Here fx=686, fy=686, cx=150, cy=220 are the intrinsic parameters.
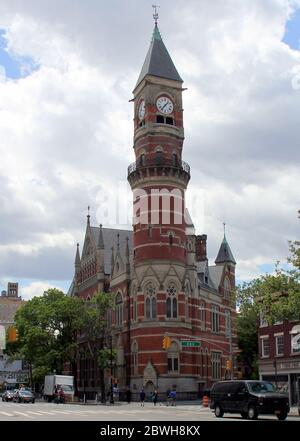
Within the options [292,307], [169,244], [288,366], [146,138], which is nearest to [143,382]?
[169,244]

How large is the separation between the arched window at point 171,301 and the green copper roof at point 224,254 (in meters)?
28.6

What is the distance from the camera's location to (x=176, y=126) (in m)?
78.4

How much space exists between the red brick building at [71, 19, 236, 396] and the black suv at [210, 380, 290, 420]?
117 ft

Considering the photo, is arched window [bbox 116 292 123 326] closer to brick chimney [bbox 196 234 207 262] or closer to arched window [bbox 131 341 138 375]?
arched window [bbox 131 341 138 375]

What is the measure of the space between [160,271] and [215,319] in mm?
17105

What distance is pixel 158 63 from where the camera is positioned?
79875 millimetres

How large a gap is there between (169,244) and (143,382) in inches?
581

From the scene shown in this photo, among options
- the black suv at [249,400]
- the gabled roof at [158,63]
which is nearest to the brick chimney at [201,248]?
the gabled roof at [158,63]

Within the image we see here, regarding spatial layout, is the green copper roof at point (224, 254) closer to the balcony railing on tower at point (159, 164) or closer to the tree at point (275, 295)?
the balcony railing on tower at point (159, 164)

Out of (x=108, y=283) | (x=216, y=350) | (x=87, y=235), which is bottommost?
(x=216, y=350)

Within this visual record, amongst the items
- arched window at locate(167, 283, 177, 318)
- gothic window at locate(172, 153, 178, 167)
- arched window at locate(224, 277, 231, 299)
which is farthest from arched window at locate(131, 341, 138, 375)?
arched window at locate(224, 277, 231, 299)

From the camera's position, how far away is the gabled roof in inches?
3105

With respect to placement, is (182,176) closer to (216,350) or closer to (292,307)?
(216,350)

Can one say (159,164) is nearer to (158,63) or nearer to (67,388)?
(158,63)
